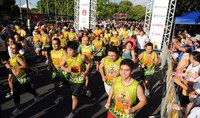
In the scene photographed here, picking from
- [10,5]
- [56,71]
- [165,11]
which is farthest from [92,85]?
[10,5]

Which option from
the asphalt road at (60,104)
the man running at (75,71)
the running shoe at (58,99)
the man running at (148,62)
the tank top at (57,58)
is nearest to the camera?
the man running at (75,71)

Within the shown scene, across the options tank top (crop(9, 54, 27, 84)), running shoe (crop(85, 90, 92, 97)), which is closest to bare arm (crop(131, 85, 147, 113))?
tank top (crop(9, 54, 27, 84))

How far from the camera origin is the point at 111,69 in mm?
4504

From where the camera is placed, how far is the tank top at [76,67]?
4621mm

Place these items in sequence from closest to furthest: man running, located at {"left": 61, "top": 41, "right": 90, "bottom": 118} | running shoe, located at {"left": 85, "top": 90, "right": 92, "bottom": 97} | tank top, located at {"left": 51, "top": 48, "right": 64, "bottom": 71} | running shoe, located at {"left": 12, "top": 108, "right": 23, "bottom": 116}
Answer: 1. man running, located at {"left": 61, "top": 41, "right": 90, "bottom": 118}
2. running shoe, located at {"left": 12, "top": 108, "right": 23, "bottom": 116}
3. tank top, located at {"left": 51, "top": 48, "right": 64, "bottom": 71}
4. running shoe, located at {"left": 85, "top": 90, "right": 92, "bottom": 97}

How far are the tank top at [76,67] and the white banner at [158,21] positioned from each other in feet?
29.4

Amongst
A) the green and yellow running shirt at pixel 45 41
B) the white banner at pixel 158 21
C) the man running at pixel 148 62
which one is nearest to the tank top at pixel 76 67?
the man running at pixel 148 62

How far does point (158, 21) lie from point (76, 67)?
9.10 metres

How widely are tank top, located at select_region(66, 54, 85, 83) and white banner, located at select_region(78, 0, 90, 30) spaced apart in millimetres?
11000

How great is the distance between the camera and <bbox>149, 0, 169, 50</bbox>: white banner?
39.6ft

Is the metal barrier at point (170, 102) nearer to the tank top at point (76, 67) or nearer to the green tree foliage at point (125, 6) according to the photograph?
the tank top at point (76, 67)

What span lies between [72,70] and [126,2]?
97715 millimetres

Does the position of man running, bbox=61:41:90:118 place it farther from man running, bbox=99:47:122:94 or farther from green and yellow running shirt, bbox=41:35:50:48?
green and yellow running shirt, bbox=41:35:50:48

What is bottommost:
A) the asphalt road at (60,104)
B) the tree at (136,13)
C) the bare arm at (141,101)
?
the asphalt road at (60,104)
